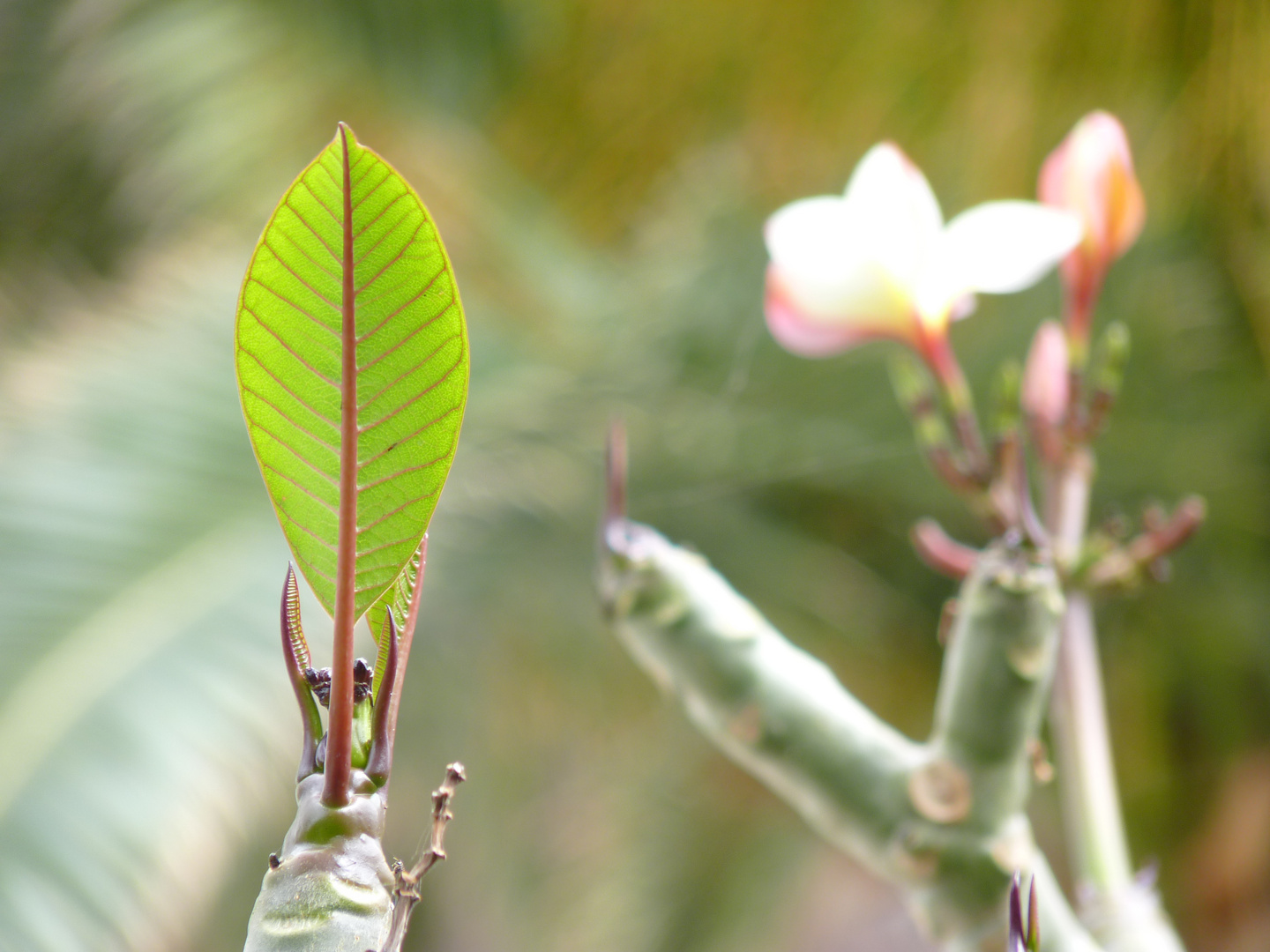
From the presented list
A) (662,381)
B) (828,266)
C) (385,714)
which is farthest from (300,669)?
(662,381)

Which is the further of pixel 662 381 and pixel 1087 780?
pixel 662 381

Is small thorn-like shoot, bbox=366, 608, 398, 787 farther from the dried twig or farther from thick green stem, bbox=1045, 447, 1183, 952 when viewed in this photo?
thick green stem, bbox=1045, 447, 1183, 952

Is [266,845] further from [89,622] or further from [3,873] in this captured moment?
[3,873]

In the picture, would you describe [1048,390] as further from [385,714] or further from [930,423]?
[385,714]

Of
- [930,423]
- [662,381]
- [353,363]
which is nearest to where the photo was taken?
[353,363]

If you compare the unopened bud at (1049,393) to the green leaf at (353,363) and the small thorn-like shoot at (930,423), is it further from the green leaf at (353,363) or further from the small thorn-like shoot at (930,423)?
the green leaf at (353,363)

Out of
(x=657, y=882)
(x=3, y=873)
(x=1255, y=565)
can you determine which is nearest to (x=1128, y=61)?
(x=1255, y=565)

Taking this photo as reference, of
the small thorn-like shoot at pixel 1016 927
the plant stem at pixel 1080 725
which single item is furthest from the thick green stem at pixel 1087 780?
the small thorn-like shoot at pixel 1016 927
